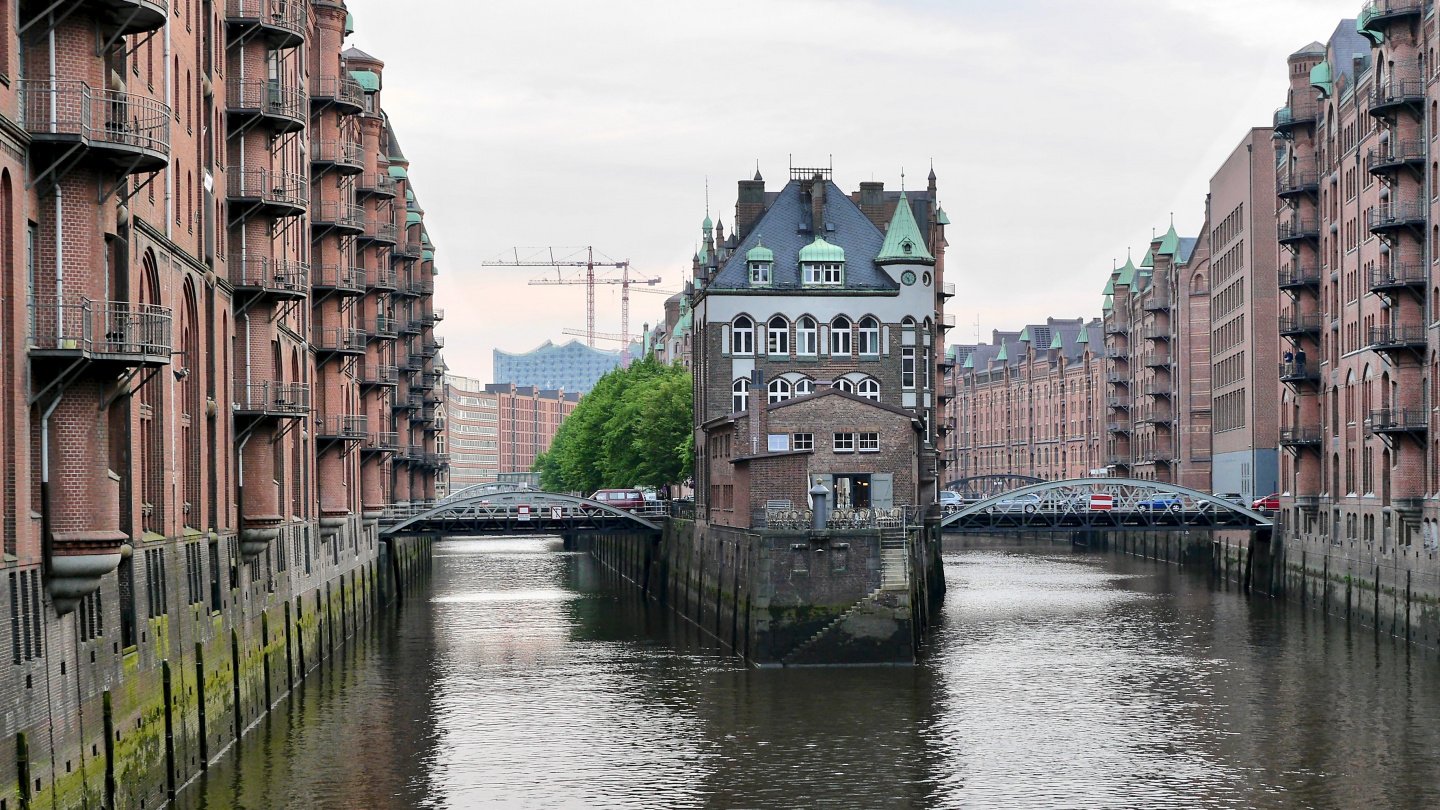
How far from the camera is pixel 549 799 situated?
130 feet

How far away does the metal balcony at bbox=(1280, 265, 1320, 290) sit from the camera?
87.9 m

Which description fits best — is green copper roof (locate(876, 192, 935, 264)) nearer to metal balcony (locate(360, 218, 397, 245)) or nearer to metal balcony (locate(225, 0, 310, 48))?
metal balcony (locate(360, 218, 397, 245))

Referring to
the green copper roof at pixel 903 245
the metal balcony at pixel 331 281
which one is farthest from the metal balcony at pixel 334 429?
the green copper roof at pixel 903 245

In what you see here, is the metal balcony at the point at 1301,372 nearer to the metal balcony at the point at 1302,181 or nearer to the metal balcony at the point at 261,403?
the metal balcony at the point at 1302,181

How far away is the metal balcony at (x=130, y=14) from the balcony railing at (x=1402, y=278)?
5166 centimetres

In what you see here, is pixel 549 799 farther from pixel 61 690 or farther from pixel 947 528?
pixel 947 528

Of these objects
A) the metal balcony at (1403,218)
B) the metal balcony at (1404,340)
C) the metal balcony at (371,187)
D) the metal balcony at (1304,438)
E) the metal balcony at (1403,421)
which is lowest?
the metal balcony at (1304,438)

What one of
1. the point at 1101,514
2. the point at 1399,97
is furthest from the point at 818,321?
the point at 1399,97

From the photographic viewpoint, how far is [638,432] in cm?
11906

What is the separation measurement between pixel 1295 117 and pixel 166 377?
65.3 m

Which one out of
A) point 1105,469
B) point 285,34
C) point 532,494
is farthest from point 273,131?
point 1105,469

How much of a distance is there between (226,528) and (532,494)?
42.8 meters

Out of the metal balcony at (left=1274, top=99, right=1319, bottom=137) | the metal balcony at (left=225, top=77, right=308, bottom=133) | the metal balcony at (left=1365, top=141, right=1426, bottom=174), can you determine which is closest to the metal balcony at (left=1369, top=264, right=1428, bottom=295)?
the metal balcony at (left=1365, top=141, right=1426, bottom=174)

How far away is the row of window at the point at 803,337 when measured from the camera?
85.6m
